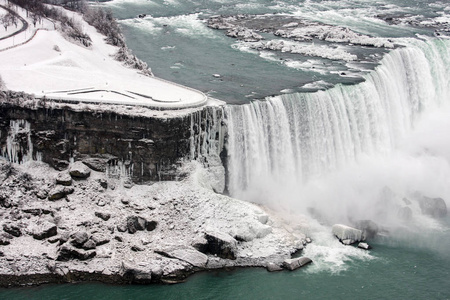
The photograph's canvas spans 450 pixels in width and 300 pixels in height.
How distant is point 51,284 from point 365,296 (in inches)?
642

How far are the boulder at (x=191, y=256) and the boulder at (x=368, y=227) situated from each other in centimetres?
1064

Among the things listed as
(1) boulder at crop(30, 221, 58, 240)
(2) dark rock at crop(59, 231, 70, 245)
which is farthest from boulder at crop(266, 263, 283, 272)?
(1) boulder at crop(30, 221, 58, 240)

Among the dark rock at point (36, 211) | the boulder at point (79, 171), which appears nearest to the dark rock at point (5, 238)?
the dark rock at point (36, 211)

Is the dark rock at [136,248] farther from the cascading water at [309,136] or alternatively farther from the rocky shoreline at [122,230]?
the cascading water at [309,136]

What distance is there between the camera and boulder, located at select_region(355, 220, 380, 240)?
121ft

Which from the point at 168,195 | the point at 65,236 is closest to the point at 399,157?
the point at 168,195

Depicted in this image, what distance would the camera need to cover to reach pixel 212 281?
31312mm

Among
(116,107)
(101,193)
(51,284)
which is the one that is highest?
(116,107)

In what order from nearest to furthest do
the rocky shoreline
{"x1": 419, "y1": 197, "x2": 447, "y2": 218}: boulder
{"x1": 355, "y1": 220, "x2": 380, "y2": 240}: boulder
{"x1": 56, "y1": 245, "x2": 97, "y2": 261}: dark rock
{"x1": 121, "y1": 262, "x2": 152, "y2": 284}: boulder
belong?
{"x1": 121, "y1": 262, "x2": 152, "y2": 284}: boulder < the rocky shoreline < {"x1": 56, "y1": 245, "x2": 97, "y2": 261}: dark rock < {"x1": 355, "y1": 220, "x2": 380, "y2": 240}: boulder < {"x1": 419, "y1": 197, "x2": 447, "y2": 218}: boulder

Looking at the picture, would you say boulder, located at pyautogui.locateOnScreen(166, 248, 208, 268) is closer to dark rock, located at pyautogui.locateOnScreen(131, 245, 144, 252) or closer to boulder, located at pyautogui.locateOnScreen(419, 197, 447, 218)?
dark rock, located at pyautogui.locateOnScreen(131, 245, 144, 252)

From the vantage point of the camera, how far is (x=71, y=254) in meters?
31.4

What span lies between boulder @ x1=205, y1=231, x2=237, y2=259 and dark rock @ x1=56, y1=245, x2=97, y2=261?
21.4 feet

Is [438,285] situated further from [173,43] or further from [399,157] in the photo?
[173,43]

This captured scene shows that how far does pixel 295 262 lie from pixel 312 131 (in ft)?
43.8
